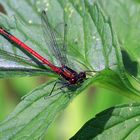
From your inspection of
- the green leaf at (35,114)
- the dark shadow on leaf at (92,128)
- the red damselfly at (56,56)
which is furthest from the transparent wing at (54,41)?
the dark shadow on leaf at (92,128)

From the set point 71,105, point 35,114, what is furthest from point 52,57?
point 71,105

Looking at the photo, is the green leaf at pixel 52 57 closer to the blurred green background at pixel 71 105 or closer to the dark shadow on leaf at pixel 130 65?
the dark shadow on leaf at pixel 130 65

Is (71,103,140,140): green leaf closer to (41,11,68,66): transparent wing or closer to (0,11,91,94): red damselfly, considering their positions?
(0,11,91,94): red damselfly

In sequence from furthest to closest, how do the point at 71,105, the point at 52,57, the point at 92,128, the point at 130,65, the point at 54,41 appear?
the point at 71,105, the point at 54,41, the point at 130,65, the point at 52,57, the point at 92,128

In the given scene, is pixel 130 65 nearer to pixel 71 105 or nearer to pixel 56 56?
pixel 56 56

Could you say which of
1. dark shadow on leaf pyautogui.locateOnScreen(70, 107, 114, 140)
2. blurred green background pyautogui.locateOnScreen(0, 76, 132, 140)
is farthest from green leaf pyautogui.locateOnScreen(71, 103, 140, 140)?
blurred green background pyautogui.locateOnScreen(0, 76, 132, 140)

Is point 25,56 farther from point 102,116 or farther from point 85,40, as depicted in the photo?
point 102,116
